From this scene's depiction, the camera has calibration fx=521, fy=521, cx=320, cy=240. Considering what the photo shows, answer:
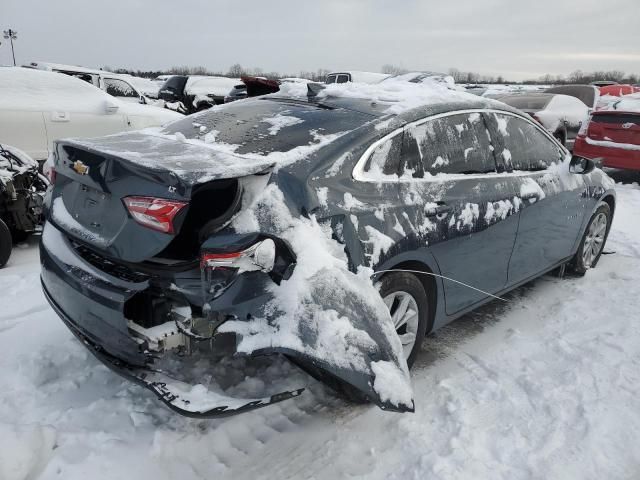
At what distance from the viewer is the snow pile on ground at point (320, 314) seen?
2.29 meters

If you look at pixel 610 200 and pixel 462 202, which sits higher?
pixel 462 202

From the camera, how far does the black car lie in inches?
90.6

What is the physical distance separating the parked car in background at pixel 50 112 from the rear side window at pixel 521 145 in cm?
598

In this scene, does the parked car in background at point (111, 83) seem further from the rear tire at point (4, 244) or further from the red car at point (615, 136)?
the red car at point (615, 136)

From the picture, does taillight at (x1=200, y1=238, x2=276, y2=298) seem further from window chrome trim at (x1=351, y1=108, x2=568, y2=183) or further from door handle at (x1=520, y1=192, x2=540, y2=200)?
door handle at (x1=520, y1=192, x2=540, y2=200)

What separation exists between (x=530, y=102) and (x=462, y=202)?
9958mm

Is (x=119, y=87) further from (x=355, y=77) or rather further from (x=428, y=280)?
(x=428, y=280)

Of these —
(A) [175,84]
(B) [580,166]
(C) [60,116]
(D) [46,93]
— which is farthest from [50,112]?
(A) [175,84]

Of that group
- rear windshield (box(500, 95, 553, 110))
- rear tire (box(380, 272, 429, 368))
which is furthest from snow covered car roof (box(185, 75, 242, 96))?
rear tire (box(380, 272, 429, 368))

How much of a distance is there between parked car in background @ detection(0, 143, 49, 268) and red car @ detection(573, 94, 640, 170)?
8.74 metres

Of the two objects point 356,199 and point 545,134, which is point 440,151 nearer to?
point 356,199

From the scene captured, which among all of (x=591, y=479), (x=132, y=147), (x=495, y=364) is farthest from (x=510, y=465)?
(x=132, y=147)

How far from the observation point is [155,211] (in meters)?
2.30

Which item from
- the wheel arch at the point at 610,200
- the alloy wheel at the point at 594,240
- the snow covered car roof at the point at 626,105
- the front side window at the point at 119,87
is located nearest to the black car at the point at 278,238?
the alloy wheel at the point at 594,240
